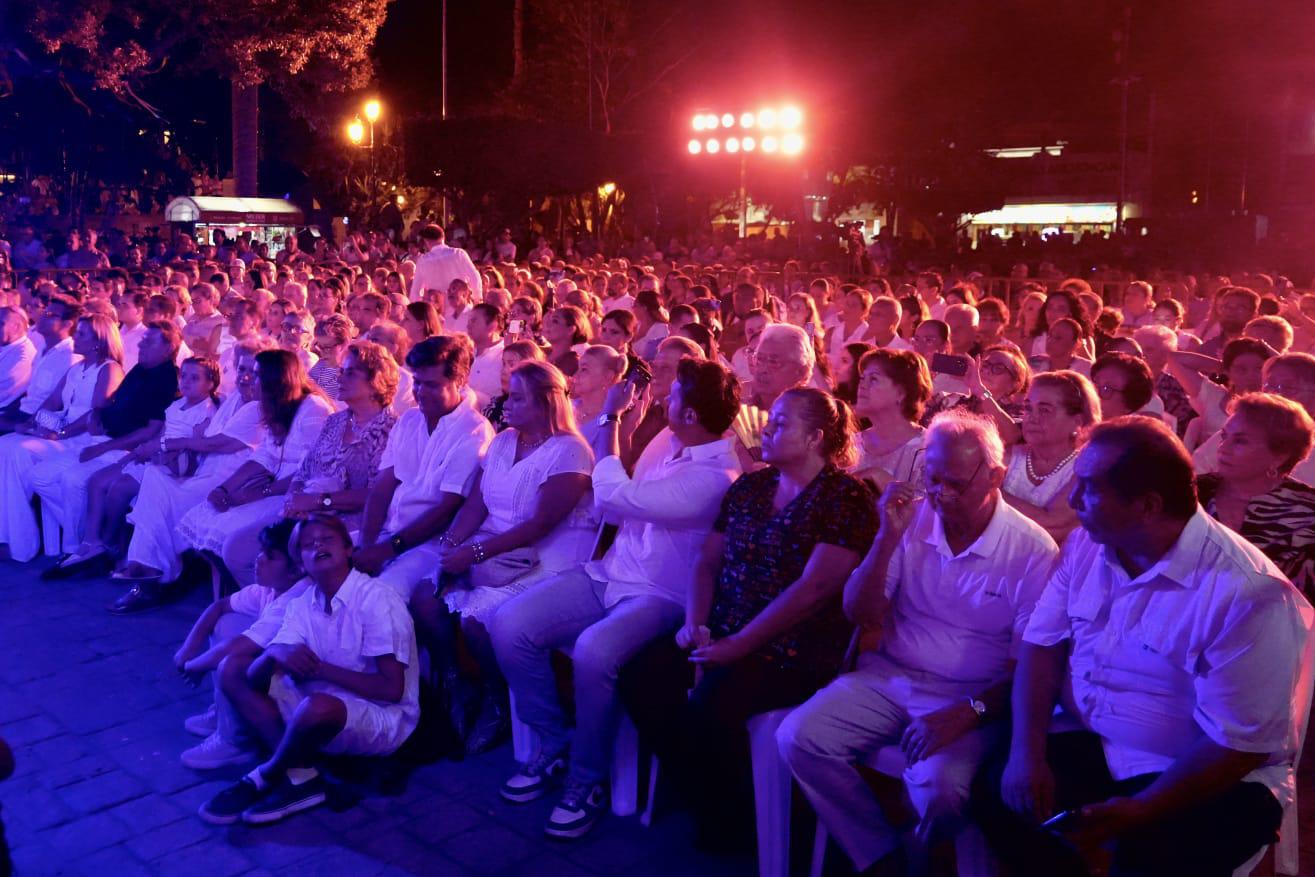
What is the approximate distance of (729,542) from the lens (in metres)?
3.87

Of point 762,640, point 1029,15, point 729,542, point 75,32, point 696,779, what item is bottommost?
point 696,779

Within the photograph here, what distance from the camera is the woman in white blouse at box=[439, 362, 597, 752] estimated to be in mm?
4574

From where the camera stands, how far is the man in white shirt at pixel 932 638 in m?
3.28

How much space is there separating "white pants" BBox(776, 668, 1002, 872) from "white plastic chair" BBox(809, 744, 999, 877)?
31 mm

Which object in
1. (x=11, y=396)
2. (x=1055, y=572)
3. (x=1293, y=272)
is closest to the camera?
(x=1055, y=572)

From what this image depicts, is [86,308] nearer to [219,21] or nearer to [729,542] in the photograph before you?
[729,542]

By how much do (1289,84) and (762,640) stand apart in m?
33.3

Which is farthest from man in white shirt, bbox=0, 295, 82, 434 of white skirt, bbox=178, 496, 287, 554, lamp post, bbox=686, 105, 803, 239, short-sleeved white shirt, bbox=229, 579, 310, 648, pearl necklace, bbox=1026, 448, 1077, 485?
lamp post, bbox=686, 105, 803, 239

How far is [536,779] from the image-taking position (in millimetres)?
4227

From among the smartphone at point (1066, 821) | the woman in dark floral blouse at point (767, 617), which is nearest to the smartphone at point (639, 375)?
the woman in dark floral blouse at point (767, 617)

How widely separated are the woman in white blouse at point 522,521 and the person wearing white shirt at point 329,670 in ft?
1.13

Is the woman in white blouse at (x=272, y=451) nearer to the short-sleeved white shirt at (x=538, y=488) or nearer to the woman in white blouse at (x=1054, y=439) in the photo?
the short-sleeved white shirt at (x=538, y=488)

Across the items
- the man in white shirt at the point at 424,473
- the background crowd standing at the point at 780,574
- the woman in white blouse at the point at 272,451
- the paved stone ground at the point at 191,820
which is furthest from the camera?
the woman in white blouse at the point at 272,451

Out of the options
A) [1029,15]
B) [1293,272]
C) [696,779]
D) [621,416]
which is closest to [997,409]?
[621,416]
